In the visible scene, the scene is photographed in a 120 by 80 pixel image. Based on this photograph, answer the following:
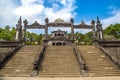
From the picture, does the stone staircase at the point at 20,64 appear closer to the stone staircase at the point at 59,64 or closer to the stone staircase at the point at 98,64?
the stone staircase at the point at 59,64

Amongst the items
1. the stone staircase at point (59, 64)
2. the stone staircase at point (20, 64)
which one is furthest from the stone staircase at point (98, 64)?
the stone staircase at point (20, 64)

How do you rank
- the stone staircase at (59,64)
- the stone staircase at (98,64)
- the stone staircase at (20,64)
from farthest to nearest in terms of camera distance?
the stone staircase at (98,64) → the stone staircase at (20,64) → the stone staircase at (59,64)

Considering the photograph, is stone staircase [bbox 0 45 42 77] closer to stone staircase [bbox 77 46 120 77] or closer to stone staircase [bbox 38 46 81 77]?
stone staircase [bbox 38 46 81 77]

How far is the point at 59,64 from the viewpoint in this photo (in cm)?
1842

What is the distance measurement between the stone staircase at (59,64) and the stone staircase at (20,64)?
1448 millimetres

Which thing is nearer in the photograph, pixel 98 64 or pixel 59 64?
pixel 59 64

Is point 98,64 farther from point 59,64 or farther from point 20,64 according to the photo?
point 20,64

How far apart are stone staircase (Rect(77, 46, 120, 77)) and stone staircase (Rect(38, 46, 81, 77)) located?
1454 mm

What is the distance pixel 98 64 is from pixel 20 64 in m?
8.48

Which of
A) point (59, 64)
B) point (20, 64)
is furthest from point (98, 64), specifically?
point (20, 64)

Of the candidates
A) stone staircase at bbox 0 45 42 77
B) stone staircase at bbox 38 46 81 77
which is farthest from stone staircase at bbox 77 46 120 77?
stone staircase at bbox 0 45 42 77

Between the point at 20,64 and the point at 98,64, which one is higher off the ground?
Result: the point at 20,64

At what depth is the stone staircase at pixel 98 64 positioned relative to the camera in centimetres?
1666

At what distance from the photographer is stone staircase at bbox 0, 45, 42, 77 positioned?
53.8 ft
